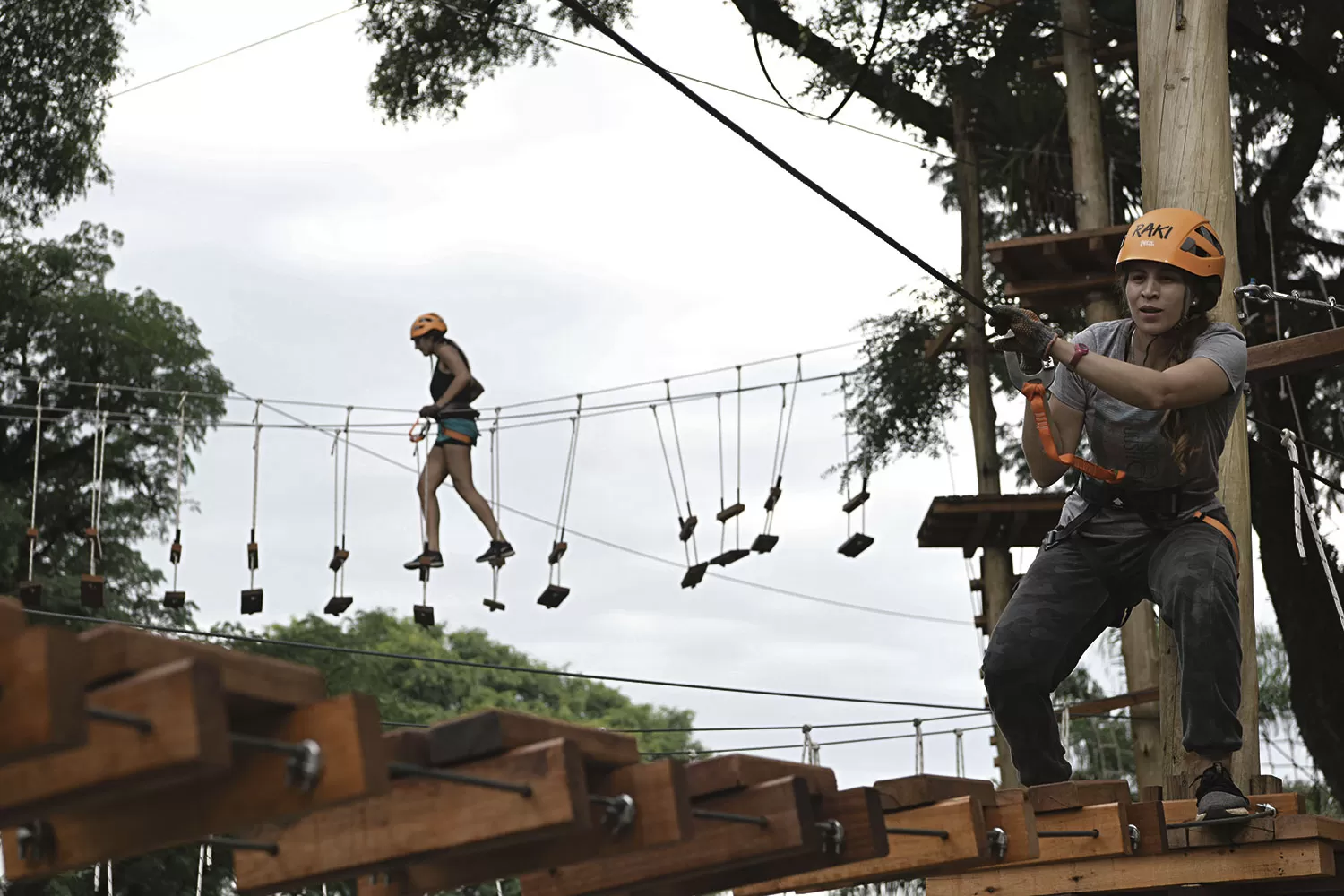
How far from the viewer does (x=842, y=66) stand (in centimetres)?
1327

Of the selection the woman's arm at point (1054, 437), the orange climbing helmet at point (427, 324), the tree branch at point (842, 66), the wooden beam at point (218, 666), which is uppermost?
the tree branch at point (842, 66)

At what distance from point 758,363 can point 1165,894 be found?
1091cm

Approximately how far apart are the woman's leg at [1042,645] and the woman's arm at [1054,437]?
210 mm

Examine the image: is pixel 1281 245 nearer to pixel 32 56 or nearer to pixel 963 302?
pixel 963 302

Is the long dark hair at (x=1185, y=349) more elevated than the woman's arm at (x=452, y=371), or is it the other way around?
the woman's arm at (x=452, y=371)

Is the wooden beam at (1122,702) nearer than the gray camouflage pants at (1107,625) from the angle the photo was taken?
No

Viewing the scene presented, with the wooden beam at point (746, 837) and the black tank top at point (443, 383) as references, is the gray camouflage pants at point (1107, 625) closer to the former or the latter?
the wooden beam at point (746, 837)

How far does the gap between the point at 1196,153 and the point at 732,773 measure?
10.5ft

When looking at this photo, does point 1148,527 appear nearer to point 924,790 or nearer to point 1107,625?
point 1107,625

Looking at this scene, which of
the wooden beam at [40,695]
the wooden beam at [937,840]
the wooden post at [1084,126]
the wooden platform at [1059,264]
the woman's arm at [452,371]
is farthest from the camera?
the wooden post at [1084,126]

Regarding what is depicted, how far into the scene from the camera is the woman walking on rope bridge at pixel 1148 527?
4.00 meters

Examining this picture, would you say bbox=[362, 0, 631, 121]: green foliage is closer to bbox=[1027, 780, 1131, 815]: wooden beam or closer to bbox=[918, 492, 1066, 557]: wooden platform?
bbox=[918, 492, 1066, 557]: wooden platform

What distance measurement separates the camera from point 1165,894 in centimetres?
456

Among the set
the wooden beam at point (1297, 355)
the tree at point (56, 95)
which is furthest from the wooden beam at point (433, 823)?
the tree at point (56, 95)
